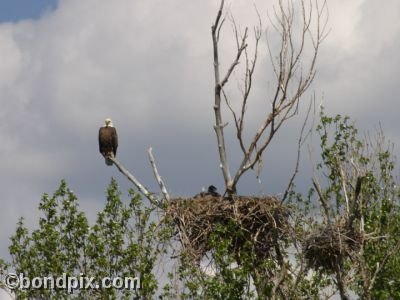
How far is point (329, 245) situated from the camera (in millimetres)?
18891

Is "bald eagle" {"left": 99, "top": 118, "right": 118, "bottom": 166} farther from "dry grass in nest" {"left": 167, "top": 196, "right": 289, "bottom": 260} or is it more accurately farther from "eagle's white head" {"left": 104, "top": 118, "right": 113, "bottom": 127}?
"dry grass in nest" {"left": 167, "top": 196, "right": 289, "bottom": 260}

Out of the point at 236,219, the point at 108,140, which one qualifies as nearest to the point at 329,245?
the point at 236,219

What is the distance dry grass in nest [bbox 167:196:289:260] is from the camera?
21.2 m

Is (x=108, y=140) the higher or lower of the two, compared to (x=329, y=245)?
higher

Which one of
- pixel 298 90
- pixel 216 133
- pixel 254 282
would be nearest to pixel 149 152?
pixel 216 133

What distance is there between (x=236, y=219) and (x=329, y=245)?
8.55ft

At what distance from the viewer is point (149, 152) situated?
22.4 metres

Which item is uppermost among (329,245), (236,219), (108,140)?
(108,140)

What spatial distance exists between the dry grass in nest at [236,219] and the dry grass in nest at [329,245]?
2.01 meters

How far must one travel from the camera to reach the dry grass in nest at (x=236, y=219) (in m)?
21.2

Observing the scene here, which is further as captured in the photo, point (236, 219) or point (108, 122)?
point (108, 122)

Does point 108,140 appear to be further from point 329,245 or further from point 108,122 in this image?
point 329,245

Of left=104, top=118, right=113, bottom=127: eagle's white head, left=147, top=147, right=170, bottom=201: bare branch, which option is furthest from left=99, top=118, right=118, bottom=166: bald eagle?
left=147, top=147, right=170, bottom=201: bare branch

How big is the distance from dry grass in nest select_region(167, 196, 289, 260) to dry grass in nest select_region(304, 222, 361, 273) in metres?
2.01
